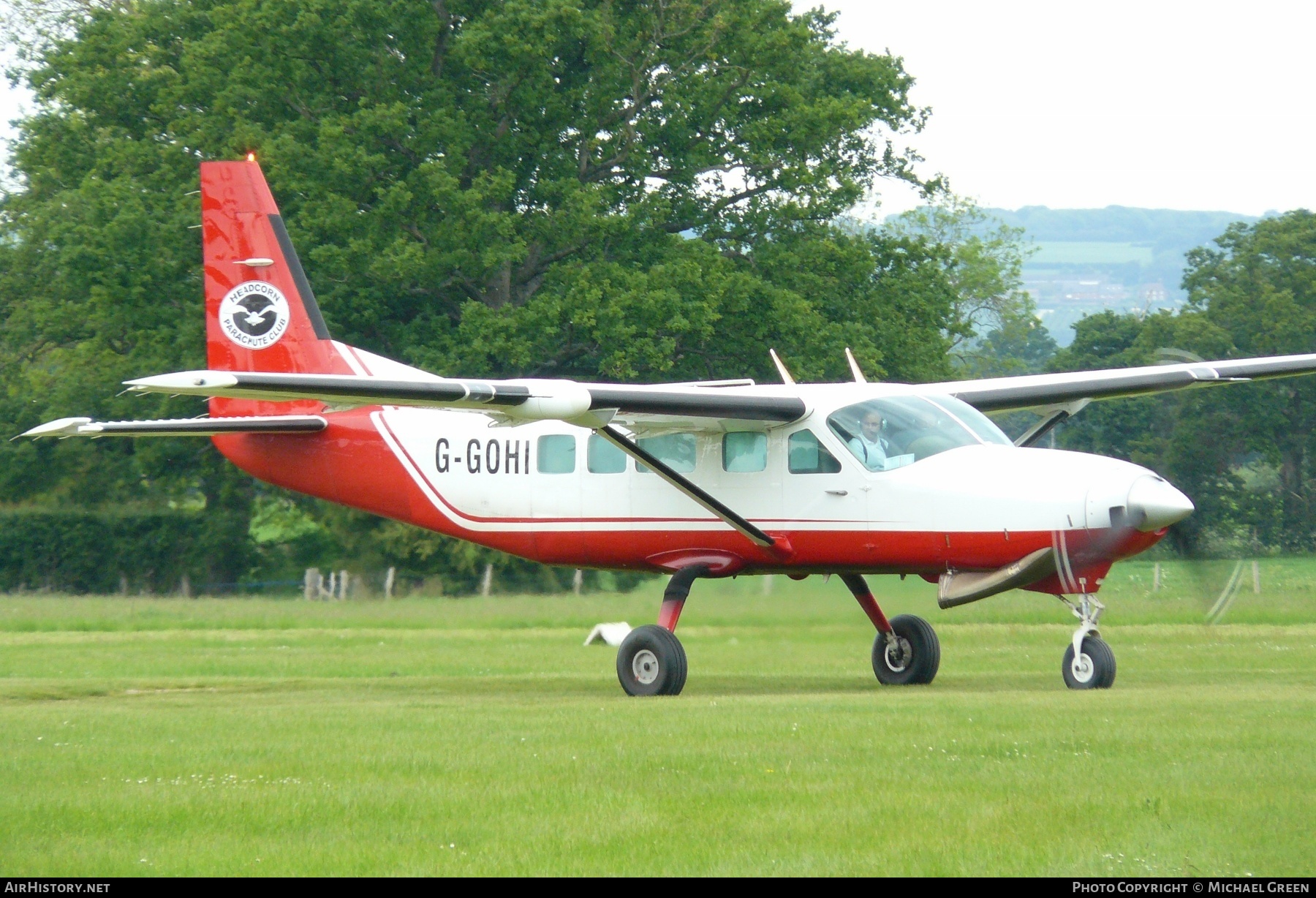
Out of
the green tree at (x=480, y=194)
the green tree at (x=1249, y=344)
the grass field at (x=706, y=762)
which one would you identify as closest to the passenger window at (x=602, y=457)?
the grass field at (x=706, y=762)

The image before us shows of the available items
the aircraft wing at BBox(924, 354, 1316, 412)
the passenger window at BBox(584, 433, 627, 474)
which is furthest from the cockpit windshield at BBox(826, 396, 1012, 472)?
the passenger window at BBox(584, 433, 627, 474)

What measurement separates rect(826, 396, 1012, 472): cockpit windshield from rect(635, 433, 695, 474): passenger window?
1.57 meters

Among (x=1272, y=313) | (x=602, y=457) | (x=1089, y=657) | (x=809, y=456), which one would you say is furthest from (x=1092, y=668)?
(x=1272, y=313)

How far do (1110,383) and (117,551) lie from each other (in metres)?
26.8

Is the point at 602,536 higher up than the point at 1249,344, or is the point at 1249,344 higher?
the point at 1249,344

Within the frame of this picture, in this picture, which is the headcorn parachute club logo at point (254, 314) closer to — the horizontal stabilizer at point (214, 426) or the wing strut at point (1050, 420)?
the horizontal stabilizer at point (214, 426)

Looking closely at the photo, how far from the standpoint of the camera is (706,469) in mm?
15656

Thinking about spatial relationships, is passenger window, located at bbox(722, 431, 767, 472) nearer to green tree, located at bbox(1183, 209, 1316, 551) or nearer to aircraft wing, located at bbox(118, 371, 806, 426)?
aircraft wing, located at bbox(118, 371, 806, 426)

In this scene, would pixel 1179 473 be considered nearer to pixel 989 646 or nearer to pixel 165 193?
pixel 989 646

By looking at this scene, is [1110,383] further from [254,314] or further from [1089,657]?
[254,314]

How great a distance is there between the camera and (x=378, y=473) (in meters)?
18.0

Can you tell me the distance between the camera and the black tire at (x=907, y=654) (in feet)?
51.5

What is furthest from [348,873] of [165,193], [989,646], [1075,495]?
[165,193]

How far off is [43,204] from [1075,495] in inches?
1401
